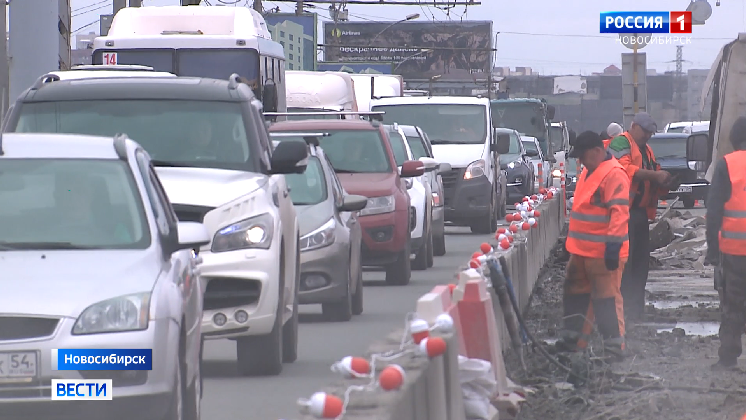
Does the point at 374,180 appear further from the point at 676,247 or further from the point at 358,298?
the point at 676,247

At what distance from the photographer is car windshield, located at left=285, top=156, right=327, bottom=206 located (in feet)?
46.0

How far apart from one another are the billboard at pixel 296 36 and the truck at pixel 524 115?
20277mm

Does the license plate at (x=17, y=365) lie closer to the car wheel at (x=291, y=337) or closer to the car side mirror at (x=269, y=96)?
the car wheel at (x=291, y=337)

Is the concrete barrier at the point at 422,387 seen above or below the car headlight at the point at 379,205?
above

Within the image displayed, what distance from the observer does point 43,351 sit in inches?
251

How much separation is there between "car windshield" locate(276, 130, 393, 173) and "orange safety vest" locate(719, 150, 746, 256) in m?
7.39

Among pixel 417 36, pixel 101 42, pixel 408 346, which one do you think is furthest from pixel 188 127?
pixel 417 36

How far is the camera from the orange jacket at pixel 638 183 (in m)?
13.5

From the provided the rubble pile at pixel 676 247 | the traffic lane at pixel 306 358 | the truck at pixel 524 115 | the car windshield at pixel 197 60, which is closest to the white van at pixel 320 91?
the car windshield at pixel 197 60

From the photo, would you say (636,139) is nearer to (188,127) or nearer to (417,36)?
(188,127)

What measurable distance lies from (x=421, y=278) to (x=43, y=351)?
12567 mm

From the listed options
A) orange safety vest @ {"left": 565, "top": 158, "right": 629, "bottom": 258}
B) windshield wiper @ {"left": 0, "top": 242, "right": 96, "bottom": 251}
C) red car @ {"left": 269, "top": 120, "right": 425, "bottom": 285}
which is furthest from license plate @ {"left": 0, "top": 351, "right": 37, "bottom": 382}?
red car @ {"left": 269, "top": 120, "right": 425, "bottom": 285}

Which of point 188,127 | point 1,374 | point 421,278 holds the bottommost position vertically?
point 421,278

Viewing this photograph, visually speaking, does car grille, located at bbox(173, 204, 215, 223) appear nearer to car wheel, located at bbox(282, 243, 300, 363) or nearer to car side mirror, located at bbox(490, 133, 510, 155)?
car wheel, located at bbox(282, 243, 300, 363)
